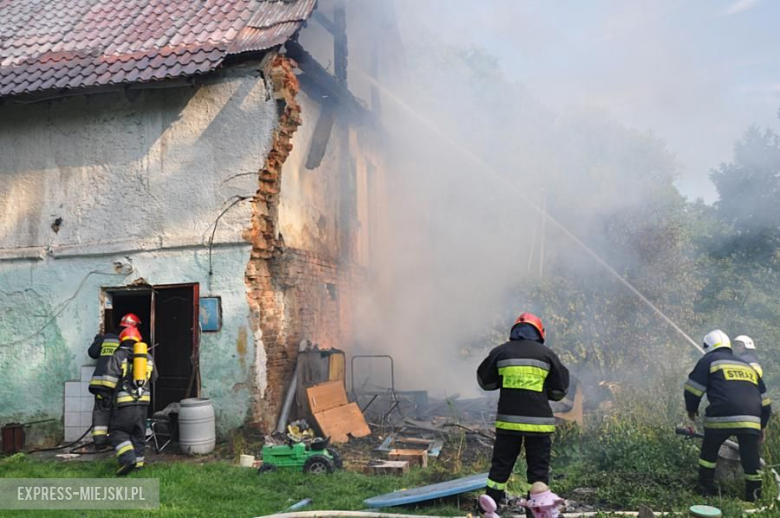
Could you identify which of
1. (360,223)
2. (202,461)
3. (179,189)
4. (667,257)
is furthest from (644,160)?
(202,461)

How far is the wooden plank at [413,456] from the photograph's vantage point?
774 centimetres

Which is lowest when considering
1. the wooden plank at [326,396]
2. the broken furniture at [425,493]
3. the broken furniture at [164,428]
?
the broken furniture at [425,493]

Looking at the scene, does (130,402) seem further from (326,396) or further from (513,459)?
(513,459)

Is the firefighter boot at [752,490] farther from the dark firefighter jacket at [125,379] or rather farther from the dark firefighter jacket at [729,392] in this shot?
the dark firefighter jacket at [125,379]

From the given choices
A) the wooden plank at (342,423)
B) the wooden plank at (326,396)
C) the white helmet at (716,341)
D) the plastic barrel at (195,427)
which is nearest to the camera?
the white helmet at (716,341)

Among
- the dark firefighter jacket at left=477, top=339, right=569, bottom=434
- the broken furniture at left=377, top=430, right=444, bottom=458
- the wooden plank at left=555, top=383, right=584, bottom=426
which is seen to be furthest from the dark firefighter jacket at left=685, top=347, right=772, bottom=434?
the broken furniture at left=377, top=430, right=444, bottom=458

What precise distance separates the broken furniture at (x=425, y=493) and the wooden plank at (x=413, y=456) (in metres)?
1.60

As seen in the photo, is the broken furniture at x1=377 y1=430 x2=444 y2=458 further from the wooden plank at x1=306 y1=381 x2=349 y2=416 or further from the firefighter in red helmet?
the firefighter in red helmet

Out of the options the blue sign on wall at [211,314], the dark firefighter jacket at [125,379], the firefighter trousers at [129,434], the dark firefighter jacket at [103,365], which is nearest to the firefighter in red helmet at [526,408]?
the firefighter trousers at [129,434]

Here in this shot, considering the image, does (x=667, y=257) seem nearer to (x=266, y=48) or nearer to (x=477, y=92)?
(x=477, y=92)

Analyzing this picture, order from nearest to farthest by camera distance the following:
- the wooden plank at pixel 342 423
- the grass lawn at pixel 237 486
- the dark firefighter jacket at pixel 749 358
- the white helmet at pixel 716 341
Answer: the grass lawn at pixel 237 486 → the white helmet at pixel 716 341 → the dark firefighter jacket at pixel 749 358 → the wooden plank at pixel 342 423

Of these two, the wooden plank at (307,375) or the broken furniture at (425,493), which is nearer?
the broken furniture at (425,493)

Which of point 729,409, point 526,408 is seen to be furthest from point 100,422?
point 729,409

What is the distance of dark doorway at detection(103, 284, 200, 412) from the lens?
9500 mm
